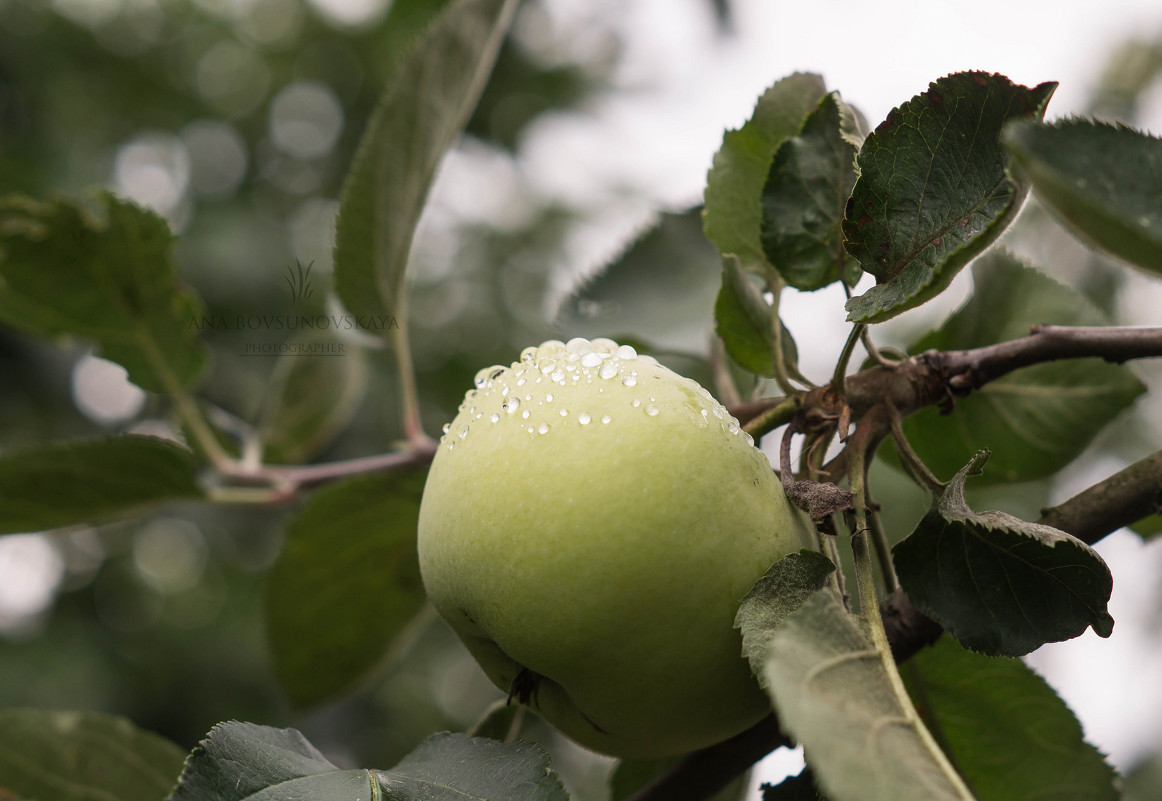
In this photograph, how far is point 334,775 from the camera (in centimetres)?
50

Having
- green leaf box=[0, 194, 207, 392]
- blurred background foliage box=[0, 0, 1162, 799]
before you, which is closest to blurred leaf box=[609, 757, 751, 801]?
green leaf box=[0, 194, 207, 392]

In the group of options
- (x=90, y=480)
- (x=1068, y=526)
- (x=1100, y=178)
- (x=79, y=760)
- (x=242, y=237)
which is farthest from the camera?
(x=242, y=237)

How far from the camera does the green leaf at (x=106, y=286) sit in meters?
0.89

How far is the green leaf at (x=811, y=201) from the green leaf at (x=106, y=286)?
0.64m

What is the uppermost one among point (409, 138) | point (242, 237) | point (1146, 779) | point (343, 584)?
point (242, 237)

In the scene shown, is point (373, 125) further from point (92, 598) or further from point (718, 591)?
point (92, 598)

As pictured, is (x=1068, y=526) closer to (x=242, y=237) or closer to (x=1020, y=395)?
(x=1020, y=395)

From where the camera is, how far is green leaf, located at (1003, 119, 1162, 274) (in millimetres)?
329

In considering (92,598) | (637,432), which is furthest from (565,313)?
(92,598)

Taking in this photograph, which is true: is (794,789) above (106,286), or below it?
below

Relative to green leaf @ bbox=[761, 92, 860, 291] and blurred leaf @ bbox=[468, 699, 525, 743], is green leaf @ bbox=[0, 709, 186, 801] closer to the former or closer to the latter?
blurred leaf @ bbox=[468, 699, 525, 743]

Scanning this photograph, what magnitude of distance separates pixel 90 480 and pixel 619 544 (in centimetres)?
74

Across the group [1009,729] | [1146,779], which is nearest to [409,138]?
[1009,729]

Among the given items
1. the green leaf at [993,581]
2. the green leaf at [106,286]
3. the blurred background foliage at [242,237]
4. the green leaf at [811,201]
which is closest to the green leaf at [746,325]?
the green leaf at [811,201]
